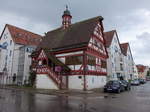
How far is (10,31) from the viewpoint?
34188 mm

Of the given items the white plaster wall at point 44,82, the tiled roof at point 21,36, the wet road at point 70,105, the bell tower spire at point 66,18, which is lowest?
the wet road at point 70,105

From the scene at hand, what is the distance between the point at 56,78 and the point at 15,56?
56.0 ft

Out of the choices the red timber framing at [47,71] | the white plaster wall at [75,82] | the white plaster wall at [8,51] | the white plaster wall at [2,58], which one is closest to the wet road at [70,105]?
the red timber framing at [47,71]

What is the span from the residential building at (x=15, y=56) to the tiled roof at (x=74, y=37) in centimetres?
685

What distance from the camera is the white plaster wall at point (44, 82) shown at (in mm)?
20288

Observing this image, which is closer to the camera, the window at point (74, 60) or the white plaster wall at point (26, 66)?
the window at point (74, 60)

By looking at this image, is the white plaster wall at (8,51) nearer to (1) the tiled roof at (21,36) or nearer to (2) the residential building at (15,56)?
(2) the residential building at (15,56)

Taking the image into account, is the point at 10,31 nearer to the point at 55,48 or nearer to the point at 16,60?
the point at 16,60

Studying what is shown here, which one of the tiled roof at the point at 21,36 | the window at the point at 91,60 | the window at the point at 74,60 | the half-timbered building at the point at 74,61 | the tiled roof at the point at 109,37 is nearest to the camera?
the half-timbered building at the point at 74,61

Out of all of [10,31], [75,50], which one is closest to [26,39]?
[10,31]

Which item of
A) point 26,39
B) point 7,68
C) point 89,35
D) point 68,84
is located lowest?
point 68,84

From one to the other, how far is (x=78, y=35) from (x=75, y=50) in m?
2.93

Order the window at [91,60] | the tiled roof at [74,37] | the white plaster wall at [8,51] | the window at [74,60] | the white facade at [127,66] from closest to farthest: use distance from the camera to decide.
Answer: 1. the window at [74,60]
2. the window at [91,60]
3. the tiled roof at [74,37]
4. the white plaster wall at [8,51]
5. the white facade at [127,66]

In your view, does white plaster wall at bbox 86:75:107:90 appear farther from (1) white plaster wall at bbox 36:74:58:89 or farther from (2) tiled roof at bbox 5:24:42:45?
(2) tiled roof at bbox 5:24:42:45
